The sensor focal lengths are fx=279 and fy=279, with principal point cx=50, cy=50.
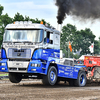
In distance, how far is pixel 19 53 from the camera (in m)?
14.3

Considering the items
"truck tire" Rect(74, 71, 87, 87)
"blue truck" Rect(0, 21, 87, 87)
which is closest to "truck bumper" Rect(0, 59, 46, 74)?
"blue truck" Rect(0, 21, 87, 87)

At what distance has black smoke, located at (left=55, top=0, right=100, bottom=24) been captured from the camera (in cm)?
A: 1936

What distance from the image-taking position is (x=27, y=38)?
1424 centimetres

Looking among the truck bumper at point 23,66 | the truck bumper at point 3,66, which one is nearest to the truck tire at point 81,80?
the truck bumper at point 23,66

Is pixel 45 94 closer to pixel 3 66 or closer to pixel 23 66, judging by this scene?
pixel 23 66

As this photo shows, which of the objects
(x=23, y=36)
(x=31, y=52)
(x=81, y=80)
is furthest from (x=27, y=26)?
(x=81, y=80)

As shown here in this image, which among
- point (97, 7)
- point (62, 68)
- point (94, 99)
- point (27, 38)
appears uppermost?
point (97, 7)

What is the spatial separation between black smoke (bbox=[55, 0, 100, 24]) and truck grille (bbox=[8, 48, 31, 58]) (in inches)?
227

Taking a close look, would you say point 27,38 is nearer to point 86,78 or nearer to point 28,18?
point 86,78

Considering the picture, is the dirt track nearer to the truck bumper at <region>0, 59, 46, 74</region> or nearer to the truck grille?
the truck bumper at <region>0, 59, 46, 74</region>

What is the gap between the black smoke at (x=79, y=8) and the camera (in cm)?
1936

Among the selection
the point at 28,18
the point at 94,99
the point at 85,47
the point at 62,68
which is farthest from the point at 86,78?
the point at 85,47

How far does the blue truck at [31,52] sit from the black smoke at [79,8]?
4488mm

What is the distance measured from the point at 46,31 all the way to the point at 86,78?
491 centimetres
